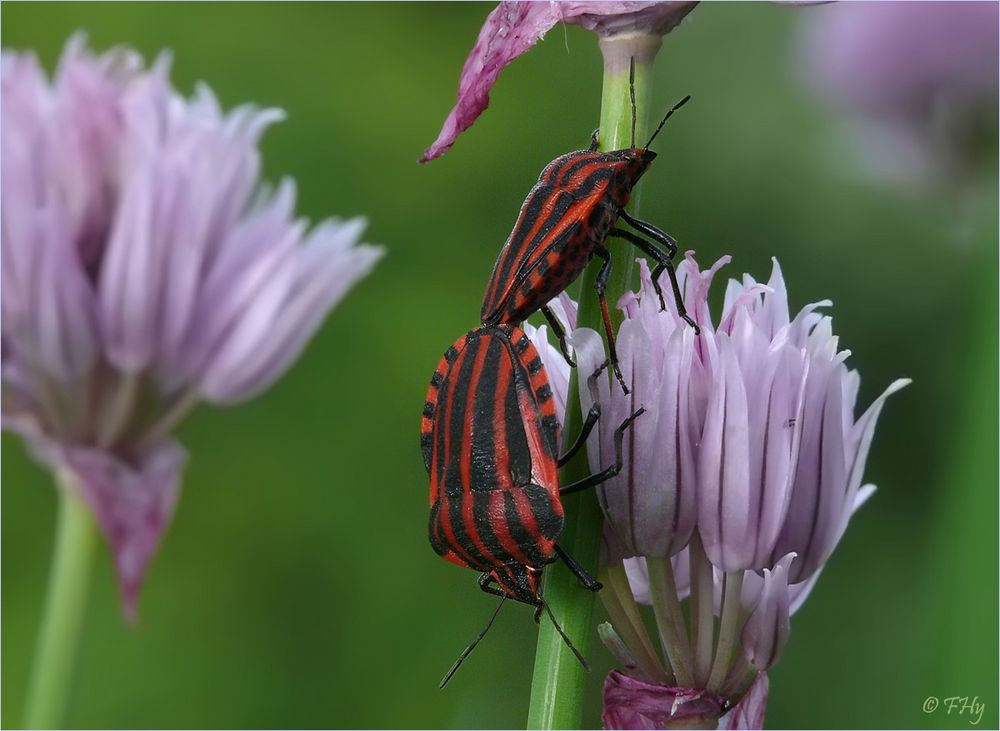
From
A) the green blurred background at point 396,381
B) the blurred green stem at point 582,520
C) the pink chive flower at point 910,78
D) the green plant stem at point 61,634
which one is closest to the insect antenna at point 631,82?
the blurred green stem at point 582,520

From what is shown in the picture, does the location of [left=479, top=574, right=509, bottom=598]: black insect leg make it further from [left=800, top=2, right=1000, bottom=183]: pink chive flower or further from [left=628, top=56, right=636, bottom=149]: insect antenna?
[left=800, top=2, right=1000, bottom=183]: pink chive flower

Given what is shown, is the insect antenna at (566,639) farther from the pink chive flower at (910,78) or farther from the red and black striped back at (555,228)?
the pink chive flower at (910,78)

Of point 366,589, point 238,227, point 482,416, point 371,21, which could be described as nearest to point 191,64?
point 371,21

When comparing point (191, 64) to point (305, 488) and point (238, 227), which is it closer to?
point (305, 488)

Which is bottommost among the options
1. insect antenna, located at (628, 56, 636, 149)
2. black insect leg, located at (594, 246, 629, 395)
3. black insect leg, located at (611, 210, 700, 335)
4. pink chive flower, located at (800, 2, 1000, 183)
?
black insect leg, located at (594, 246, 629, 395)

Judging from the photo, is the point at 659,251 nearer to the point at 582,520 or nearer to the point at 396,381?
the point at 582,520

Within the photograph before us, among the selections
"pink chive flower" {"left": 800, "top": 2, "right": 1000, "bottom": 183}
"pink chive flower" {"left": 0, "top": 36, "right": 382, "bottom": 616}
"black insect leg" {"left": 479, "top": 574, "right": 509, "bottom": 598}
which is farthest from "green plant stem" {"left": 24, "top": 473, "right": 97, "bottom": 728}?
"pink chive flower" {"left": 800, "top": 2, "right": 1000, "bottom": 183}
